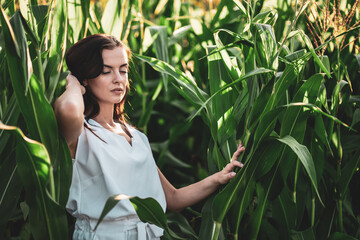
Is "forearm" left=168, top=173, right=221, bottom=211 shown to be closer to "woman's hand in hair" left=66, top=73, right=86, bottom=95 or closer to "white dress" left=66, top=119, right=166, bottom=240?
"white dress" left=66, top=119, right=166, bottom=240

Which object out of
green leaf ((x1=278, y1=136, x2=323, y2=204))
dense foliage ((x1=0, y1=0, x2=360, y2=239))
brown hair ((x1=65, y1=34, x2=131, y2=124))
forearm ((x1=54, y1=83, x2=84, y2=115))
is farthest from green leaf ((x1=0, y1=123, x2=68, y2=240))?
green leaf ((x1=278, y1=136, x2=323, y2=204))

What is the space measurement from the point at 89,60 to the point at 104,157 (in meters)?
0.23

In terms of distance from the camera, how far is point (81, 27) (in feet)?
4.42

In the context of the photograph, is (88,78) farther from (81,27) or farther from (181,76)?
(81,27)

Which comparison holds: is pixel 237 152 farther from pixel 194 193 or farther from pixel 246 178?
pixel 194 193

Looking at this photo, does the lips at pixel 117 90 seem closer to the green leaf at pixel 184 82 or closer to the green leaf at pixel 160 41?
the green leaf at pixel 184 82

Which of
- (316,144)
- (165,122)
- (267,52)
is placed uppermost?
(267,52)

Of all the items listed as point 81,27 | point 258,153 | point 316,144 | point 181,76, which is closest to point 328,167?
point 316,144

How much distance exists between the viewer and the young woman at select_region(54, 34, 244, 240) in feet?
3.28

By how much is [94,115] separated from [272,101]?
1.41 feet

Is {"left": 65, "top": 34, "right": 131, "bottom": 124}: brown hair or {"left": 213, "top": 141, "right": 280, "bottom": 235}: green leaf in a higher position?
{"left": 65, "top": 34, "right": 131, "bottom": 124}: brown hair

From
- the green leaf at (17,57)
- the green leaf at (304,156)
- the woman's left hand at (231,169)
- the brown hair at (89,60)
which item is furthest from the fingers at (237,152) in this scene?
the green leaf at (17,57)

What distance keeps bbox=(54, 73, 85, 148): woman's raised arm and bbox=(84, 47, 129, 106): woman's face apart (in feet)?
0.35

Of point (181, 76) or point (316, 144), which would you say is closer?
point (181, 76)
